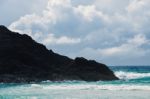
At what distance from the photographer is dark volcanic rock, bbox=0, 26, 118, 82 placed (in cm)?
8275

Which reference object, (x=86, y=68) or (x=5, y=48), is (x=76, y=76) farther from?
(x=5, y=48)

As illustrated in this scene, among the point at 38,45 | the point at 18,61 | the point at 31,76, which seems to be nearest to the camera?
the point at 31,76

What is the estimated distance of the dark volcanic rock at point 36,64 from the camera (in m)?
82.8

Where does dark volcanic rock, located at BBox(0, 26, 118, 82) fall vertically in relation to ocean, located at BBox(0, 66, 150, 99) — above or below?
above

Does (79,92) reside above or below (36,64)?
below

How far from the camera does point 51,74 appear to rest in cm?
8388

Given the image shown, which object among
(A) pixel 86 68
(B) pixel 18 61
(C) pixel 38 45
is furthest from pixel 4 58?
(A) pixel 86 68

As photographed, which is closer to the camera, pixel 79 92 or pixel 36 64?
pixel 79 92

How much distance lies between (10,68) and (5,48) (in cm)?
694

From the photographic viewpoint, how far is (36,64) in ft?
288

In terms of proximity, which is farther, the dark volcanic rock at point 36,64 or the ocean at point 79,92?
the dark volcanic rock at point 36,64

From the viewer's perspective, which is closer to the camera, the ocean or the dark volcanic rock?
the ocean

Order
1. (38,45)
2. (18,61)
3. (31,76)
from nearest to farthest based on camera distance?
(31,76)
(18,61)
(38,45)

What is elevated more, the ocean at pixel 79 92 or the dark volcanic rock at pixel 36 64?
the dark volcanic rock at pixel 36 64
